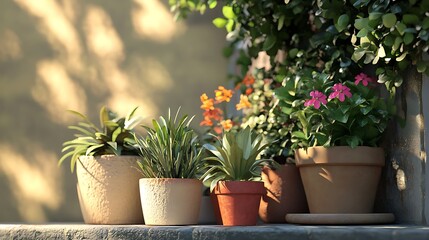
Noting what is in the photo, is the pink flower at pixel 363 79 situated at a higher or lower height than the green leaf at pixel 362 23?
lower

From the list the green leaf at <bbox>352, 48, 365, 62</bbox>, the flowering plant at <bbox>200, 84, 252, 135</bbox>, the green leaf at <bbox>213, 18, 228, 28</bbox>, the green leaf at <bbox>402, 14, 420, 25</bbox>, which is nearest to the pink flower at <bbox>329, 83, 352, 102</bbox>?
the green leaf at <bbox>352, 48, 365, 62</bbox>

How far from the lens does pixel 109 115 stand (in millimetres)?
3520

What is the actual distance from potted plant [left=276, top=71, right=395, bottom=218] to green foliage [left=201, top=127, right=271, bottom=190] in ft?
0.75

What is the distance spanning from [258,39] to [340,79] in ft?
2.39

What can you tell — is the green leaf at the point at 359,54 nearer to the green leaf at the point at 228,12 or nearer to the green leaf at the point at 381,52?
the green leaf at the point at 381,52

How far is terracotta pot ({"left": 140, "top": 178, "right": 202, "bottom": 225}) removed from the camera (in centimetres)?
306

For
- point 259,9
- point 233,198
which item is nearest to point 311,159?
point 233,198

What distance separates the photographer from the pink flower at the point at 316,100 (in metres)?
3.08

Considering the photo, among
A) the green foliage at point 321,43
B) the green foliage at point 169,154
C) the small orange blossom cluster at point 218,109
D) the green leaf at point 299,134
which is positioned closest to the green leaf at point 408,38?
the green foliage at point 321,43

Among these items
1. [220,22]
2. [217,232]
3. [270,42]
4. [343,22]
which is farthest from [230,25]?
[217,232]

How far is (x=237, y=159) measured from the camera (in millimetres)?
3107

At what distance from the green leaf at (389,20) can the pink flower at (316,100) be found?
1.35 feet

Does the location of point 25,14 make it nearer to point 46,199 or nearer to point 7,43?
point 7,43

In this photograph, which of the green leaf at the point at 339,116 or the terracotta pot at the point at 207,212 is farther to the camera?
the terracotta pot at the point at 207,212
